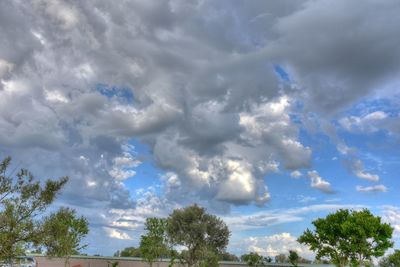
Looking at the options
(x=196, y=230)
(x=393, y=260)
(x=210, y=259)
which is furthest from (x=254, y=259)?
(x=393, y=260)

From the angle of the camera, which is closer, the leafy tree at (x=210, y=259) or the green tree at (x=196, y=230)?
the leafy tree at (x=210, y=259)

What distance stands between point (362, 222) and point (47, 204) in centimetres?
5877

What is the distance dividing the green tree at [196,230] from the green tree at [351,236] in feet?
137

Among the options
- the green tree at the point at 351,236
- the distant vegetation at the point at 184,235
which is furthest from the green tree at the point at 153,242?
the green tree at the point at 351,236

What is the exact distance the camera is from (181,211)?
12169cm

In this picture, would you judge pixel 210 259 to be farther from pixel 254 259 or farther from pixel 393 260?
pixel 393 260

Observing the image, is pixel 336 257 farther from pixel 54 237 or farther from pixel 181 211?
pixel 54 237

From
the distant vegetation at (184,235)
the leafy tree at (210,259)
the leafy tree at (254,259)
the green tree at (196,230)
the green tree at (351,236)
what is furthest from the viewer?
the green tree at (196,230)

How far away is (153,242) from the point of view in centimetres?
9781

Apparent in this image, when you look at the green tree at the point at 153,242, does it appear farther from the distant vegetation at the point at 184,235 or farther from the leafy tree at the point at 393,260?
the leafy tree at the point at 393,260

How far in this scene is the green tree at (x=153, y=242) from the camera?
9788cm

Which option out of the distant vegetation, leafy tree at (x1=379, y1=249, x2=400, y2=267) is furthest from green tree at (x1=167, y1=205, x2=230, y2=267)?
leafy tree at (x1=379, y1=249, x2=400, y2=267)

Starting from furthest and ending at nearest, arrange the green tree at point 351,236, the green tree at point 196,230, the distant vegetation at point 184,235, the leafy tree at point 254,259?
the green tree at point 196,230
the leafy tree at point 254,259
the green tree at point 351,236
the distant vegetation at point 184,235

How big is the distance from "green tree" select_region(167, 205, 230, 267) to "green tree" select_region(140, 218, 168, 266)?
13909mm
